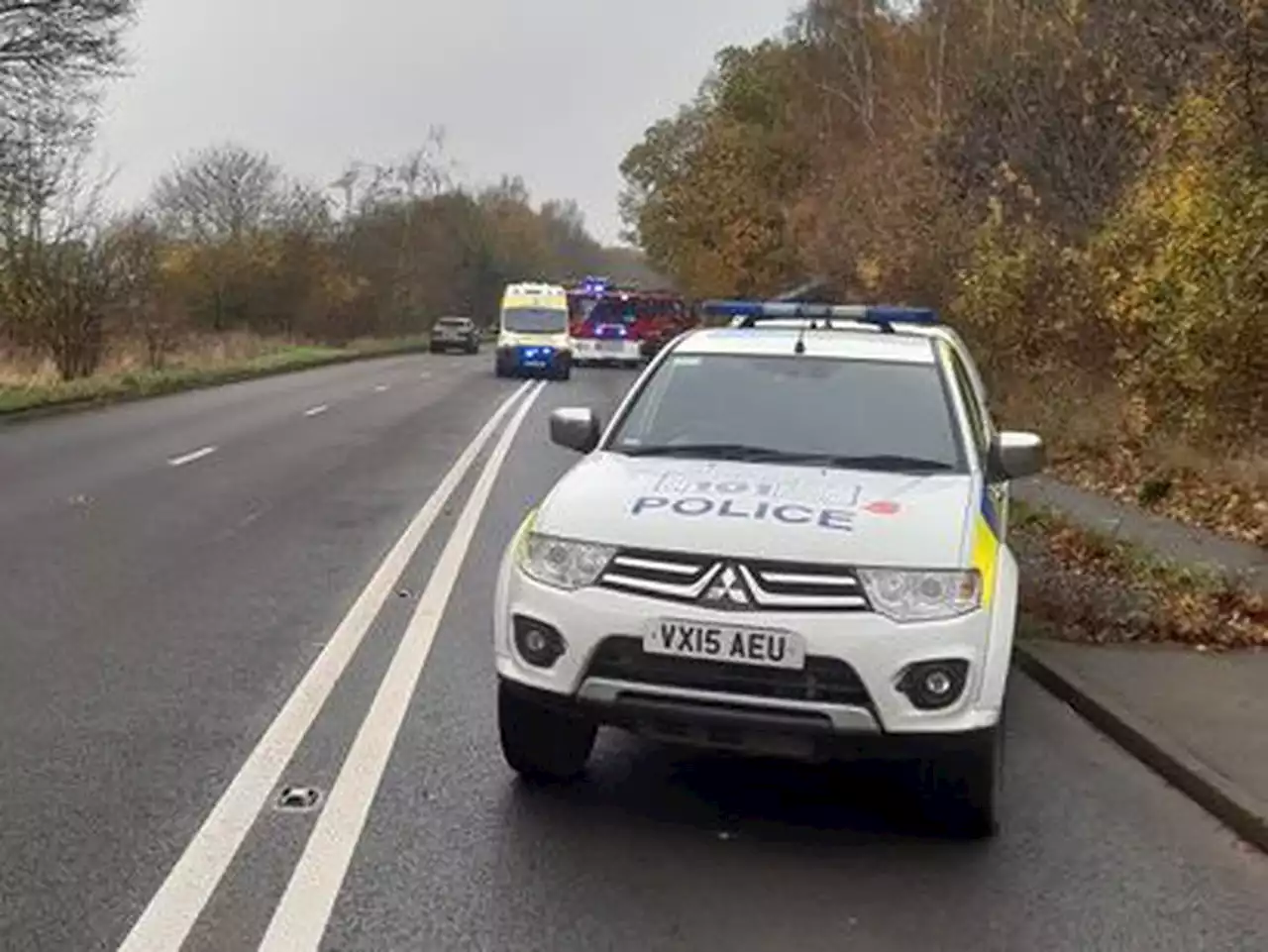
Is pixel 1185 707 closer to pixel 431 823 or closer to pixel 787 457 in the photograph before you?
pixel 787 457

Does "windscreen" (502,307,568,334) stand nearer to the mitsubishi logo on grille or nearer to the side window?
the side window

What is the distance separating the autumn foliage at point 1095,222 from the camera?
553 inches

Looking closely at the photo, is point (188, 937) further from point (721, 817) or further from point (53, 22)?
point (53, 22)

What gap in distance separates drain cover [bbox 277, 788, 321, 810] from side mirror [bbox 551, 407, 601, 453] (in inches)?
78.5

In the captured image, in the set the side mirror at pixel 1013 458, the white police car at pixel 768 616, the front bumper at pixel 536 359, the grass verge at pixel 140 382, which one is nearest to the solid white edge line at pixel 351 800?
the white police car at pixel 768 616

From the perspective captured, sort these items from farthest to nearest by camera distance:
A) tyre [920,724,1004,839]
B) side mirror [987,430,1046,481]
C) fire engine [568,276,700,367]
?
fire engine [568,276,700,367], side mirror [987,430,1046,481], tyre [920,724,1004,839]

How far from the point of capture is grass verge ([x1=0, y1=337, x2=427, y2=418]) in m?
28.3

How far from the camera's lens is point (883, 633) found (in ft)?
16.7

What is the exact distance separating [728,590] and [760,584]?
10 centimetres

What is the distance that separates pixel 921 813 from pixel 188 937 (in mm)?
2605

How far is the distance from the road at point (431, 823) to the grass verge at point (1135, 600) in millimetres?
1100

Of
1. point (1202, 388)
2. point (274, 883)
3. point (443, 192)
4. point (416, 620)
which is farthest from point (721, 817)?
point (443, 192)

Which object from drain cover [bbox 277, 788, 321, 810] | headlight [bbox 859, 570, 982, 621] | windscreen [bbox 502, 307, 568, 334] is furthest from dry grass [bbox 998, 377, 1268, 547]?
windscreen [bbox 502, 307, 568, 334]

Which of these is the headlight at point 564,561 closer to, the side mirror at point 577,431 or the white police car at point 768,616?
the white police car at point 768,616
